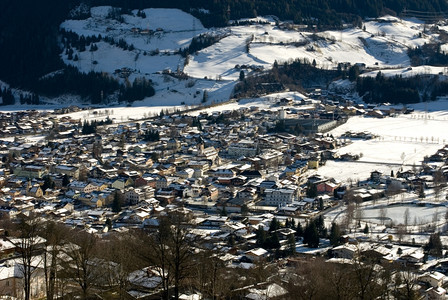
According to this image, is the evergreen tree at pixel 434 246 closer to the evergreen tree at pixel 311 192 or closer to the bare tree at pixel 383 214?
the bare tree at pixel 383 214

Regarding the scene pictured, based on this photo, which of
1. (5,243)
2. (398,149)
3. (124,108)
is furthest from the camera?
(124,108)

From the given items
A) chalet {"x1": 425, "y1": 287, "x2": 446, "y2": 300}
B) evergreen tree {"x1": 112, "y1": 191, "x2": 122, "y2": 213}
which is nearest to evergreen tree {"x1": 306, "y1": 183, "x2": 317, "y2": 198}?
evergreen tree {"x1": 112, "y1": 191, "x2": 122, "y2": 213}

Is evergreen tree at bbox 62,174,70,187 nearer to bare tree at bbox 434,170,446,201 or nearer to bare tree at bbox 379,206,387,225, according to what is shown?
bare tree at bbox 379,206,387,225

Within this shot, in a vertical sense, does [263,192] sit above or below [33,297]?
below

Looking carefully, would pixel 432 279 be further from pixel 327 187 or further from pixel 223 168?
pixel 223 168

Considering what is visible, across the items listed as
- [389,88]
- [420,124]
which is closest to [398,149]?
[420,124]

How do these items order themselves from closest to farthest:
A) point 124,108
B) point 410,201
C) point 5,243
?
point 5,243 → point 410,201 → point 124,108

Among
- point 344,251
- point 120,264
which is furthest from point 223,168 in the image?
point 120,264

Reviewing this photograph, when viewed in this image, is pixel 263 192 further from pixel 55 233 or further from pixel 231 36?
pixel 231 36
